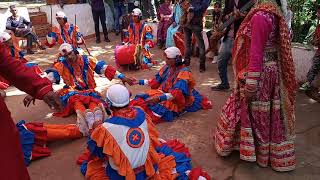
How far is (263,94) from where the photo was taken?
339cm

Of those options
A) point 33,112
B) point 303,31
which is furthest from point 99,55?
point 303,31

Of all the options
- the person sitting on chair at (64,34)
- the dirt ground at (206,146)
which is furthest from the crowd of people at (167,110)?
the person sitting on chair at (64,34)

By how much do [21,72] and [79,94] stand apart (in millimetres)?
2931

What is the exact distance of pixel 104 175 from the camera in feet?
11.0

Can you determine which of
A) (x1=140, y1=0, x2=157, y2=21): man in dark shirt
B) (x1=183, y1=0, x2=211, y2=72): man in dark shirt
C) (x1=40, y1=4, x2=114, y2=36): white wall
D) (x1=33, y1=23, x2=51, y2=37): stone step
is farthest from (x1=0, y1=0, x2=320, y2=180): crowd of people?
(x1=40, y1=4, x2=114, y2=36): white wall

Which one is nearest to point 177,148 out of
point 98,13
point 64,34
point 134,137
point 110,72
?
point 134,137

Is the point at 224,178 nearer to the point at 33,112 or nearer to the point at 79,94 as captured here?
the point at 79,94

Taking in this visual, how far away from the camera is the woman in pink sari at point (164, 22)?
956cm

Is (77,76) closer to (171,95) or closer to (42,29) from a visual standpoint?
(171,95)

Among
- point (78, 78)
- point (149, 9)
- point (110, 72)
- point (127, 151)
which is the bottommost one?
point (127, 151)

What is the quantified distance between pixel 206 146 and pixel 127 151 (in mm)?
1489

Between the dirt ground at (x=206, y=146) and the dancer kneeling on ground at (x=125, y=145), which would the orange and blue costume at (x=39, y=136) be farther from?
the dancer kneeling on ground at (x=125, y=145)

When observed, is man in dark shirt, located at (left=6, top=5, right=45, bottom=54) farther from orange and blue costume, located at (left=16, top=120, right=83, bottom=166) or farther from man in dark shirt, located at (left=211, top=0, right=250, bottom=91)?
man in dark shirt, located at (left=211, top=0, right=250, bottom=91)

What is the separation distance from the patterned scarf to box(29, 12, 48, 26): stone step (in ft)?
30.4
